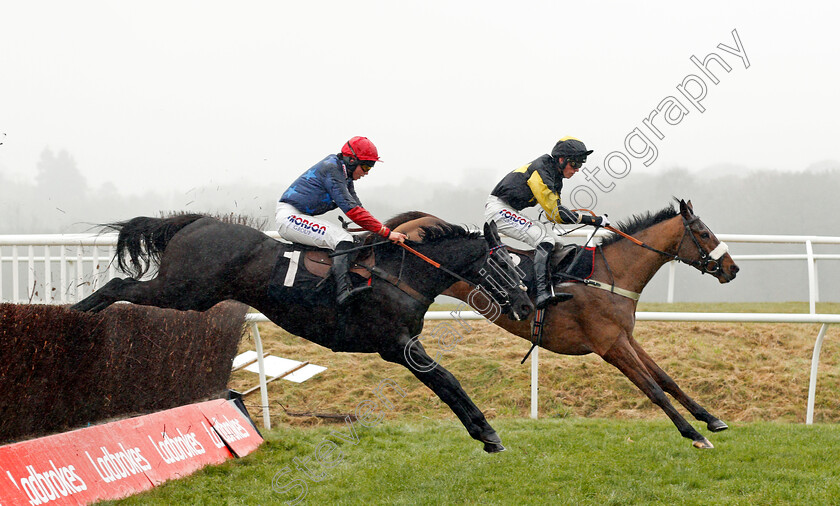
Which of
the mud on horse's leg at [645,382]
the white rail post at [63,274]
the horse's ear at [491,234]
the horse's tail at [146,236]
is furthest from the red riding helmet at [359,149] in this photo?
the white rail post at [63,274]

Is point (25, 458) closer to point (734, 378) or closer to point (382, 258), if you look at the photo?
point (382, 258)

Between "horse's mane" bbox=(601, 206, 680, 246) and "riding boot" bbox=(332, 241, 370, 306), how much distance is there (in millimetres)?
2033

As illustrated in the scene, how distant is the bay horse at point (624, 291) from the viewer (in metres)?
4.91

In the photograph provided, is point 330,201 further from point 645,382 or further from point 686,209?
point 686,209

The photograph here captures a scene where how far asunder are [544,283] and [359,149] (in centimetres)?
154

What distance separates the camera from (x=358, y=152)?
4367 mm

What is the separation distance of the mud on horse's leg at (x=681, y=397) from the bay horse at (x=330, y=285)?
4.10 feet

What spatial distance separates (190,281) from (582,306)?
249cm

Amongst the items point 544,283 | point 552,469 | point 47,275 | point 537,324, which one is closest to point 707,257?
point 544,283

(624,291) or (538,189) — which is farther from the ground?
(538,189)

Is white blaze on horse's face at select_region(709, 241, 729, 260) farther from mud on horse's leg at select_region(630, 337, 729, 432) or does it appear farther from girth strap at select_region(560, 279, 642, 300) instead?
mud on horse's leg at select_region(630, 337, 729, 432)

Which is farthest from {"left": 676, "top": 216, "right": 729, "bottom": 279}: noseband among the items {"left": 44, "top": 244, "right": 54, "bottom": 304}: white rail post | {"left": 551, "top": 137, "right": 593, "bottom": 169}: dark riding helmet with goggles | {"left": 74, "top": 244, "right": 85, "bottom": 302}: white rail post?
{"left": 44, "top": 244, "right": 54, "bottom": 304}: white rail post

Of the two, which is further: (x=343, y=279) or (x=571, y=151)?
(x=571, y=151)

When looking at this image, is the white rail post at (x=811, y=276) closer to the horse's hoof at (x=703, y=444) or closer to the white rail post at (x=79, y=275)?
the horse's hoof at (x=703, y=444)
